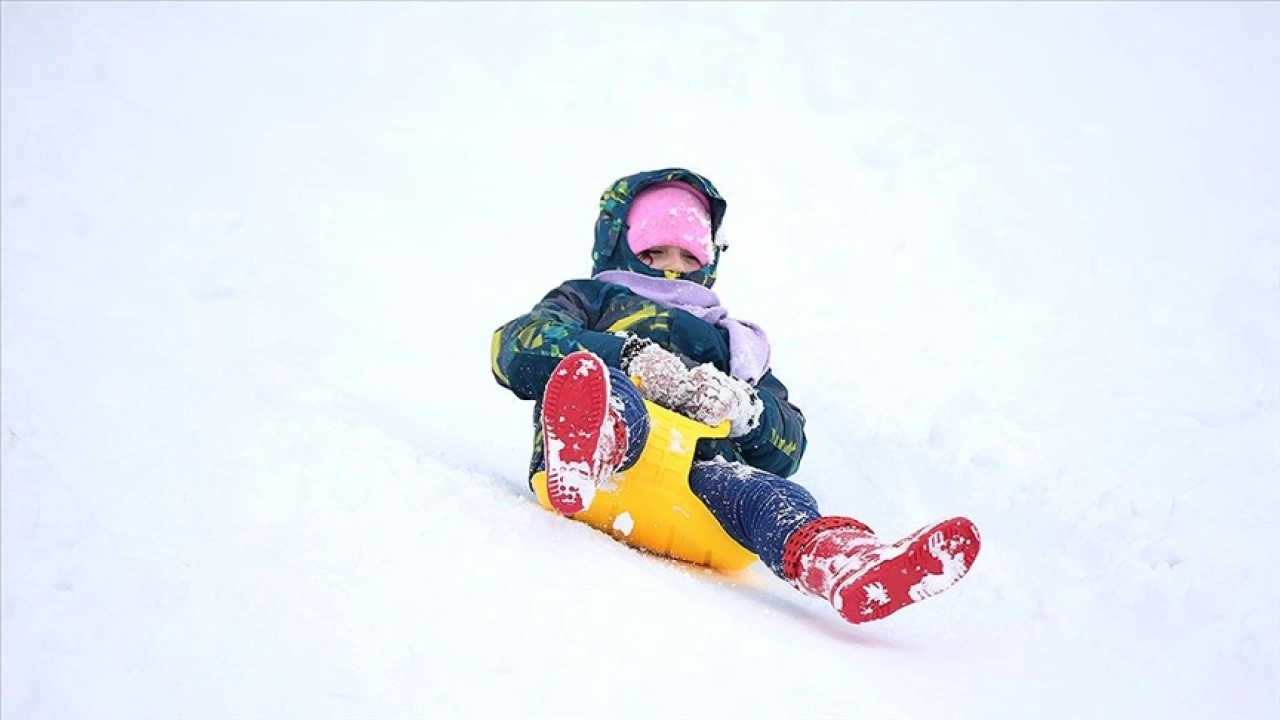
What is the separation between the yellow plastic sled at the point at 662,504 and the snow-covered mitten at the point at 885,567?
47cm

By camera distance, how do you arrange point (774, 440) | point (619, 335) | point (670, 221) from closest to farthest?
1. point (619, 335)
2. point (774, 440)
3. point (670, 221)

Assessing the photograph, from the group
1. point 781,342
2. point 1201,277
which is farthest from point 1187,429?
point 781,342

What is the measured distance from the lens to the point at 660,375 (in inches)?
109

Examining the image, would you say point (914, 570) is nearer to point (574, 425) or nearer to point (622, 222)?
point (574, 425)

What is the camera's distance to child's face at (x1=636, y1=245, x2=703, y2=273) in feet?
11.6

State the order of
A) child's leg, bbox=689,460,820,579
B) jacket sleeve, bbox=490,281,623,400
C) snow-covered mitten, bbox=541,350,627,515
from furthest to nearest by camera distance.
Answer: jacket sleeve, bbox=490,281,623,400 → child's leg, bbox=689,460,820,579 → snow-covered mitten, bbox=541,350,627,515

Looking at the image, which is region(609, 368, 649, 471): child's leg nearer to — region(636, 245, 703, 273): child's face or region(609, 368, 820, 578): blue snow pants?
region(609, 368, 820, 578): blue snow pants

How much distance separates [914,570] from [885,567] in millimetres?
52

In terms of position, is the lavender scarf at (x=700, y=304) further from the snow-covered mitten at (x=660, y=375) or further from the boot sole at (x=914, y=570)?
the boot sole at (x=914, y=570)

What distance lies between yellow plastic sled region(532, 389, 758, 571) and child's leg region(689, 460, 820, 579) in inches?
2.1

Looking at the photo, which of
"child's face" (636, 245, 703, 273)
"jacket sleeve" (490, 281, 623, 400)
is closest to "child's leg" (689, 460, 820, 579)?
"jacket sleeve" (490, 281, 623, 400)

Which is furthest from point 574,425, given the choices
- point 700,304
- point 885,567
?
point 700,304

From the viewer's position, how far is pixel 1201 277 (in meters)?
4.21

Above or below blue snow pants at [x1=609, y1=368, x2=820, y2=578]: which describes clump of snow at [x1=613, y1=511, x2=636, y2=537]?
below
